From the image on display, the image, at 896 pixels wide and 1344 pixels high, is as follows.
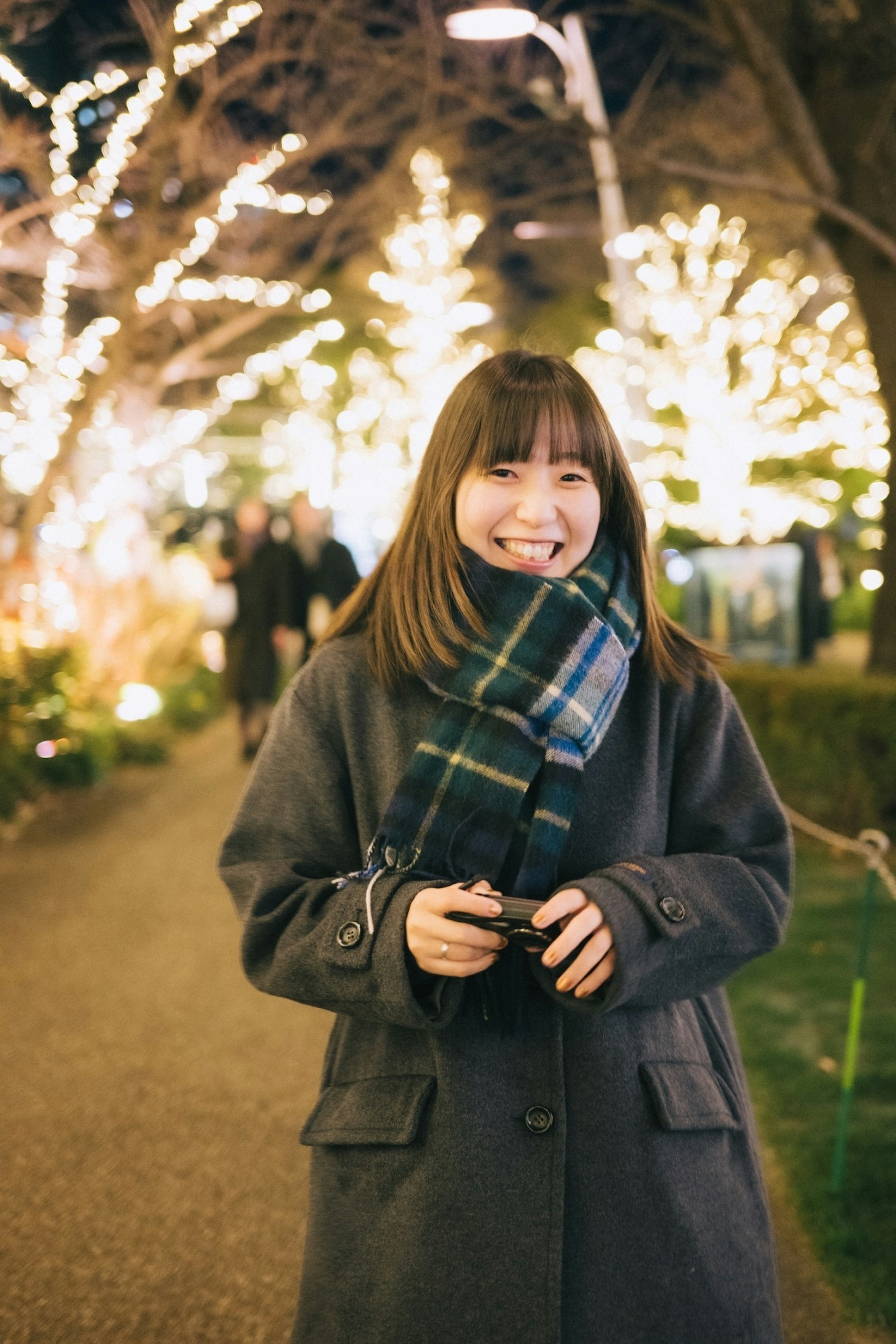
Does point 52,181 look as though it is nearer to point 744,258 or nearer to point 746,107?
point 746,107

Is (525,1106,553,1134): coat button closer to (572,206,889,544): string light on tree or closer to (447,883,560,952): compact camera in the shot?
(447,883,560,952): compact camera

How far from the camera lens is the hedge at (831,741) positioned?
6598mm

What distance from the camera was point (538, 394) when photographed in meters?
1.81

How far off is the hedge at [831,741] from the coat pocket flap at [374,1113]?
549cm

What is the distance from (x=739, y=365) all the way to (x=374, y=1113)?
20.3m

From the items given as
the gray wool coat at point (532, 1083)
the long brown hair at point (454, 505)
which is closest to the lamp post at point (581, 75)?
the long brown hair at point (454, 505)

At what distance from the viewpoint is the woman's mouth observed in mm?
1821

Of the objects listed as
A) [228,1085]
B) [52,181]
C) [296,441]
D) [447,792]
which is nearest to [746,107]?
[52,181]

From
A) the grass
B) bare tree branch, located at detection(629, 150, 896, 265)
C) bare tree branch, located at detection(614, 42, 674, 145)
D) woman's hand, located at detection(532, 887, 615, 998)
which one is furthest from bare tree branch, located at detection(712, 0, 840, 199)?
woman's hand, located at detection(532, 887, 615, 998)

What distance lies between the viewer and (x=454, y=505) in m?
1.86

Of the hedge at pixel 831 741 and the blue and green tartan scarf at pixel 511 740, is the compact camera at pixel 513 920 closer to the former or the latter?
the blue and green tartan scarf at pixel 511 740

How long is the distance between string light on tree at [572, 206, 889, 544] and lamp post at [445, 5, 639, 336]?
3.61 m

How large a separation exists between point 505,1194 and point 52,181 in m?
9.08

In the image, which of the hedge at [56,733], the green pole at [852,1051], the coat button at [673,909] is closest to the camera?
the coat button at [673,909]
